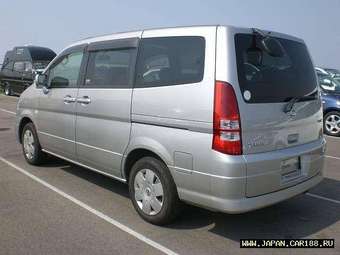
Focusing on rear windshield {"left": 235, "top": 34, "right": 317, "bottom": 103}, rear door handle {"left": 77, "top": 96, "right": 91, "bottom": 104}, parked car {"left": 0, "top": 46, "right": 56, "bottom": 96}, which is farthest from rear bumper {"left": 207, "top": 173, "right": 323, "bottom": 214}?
parked car {"left": 0, "top": 46, "right": 56, "bottom": 96}

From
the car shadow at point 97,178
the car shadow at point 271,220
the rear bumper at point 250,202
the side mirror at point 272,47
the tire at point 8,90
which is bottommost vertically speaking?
the car shadow at point 271,220

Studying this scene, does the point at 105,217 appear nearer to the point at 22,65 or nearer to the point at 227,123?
the point at 227,123

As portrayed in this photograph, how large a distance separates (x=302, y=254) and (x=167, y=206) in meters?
1.33

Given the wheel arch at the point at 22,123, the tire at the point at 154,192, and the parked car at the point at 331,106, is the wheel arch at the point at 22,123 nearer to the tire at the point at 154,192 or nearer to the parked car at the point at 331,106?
the tire at the point at 154,192

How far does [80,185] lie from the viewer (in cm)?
614

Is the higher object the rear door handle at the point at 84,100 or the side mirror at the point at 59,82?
the side mirror at the point at 59,82

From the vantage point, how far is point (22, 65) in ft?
73.0

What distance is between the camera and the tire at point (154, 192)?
4.48 metres

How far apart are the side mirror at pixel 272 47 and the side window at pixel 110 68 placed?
1451 millimetres

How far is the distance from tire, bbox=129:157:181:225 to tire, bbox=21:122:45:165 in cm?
258

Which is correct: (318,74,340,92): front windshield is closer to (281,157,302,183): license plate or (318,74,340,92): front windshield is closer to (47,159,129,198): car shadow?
(47,159,129,198): car shadow

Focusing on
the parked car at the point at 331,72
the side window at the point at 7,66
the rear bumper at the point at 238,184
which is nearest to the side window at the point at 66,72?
the rear bumper at the point at 238,184

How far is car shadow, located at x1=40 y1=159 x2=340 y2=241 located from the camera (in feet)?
15.1

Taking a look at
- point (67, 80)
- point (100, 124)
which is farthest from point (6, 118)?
point (100, 124)
